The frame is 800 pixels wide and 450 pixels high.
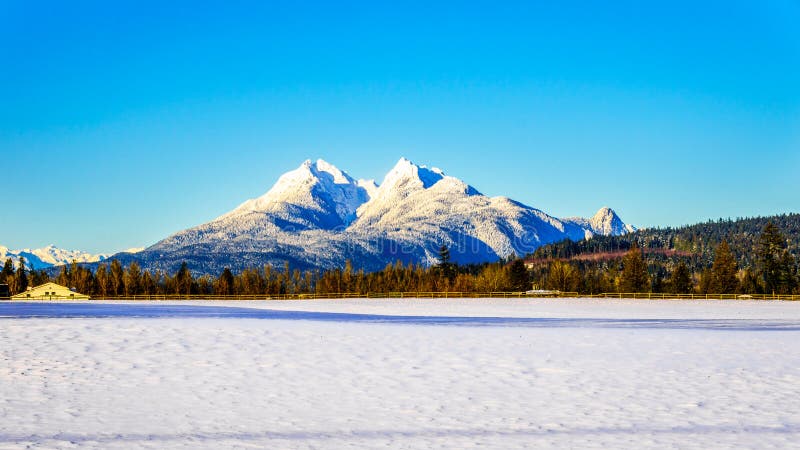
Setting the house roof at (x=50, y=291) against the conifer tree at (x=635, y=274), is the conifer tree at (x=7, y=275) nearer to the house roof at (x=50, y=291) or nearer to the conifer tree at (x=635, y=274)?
the house roof at (x=50, y=291)

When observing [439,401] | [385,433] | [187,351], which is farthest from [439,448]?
[187,351]

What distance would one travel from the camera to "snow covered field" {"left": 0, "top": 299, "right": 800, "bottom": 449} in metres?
12.2

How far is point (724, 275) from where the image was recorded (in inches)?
4670

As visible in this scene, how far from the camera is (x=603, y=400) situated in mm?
15375

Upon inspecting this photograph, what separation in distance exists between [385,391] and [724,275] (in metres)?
115

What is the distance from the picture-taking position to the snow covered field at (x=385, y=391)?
12.2 m

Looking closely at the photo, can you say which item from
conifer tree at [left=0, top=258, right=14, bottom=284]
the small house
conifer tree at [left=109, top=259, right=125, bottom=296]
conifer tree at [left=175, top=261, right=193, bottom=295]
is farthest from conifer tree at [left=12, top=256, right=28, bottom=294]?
conifer tree at [left=175, top=261, right=193, bottom=295]

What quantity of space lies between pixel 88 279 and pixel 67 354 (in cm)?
15062

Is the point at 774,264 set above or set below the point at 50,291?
above

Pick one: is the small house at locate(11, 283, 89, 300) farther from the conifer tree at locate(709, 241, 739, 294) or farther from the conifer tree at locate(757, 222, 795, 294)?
the conifer tree at locate(757, 222, 795, 294)

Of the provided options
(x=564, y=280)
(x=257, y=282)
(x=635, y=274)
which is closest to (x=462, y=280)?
(x=564, y=280)

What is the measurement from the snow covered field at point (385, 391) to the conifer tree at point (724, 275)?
9768cm

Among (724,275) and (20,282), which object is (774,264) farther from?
(20,282)

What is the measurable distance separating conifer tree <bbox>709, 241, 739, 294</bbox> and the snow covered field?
97680 mm
